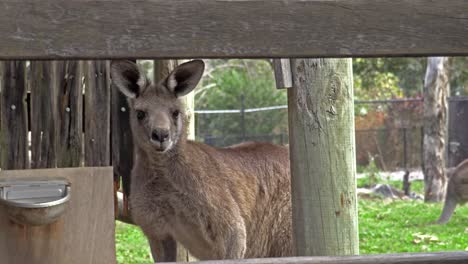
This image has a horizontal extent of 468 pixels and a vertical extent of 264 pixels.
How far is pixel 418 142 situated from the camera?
2370 cm

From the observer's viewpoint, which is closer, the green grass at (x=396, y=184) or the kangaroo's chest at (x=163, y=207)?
the kangaroo's chest at (x=163, y=207)

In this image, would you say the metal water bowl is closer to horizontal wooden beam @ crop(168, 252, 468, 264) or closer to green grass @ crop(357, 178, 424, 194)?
horizontal wooden beam @ crop(168, 252, 468, 264)

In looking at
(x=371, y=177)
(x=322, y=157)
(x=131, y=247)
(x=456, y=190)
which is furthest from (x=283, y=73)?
(x=371, y=177)

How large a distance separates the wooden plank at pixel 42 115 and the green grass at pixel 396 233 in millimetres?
2697

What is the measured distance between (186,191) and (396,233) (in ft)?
19.7

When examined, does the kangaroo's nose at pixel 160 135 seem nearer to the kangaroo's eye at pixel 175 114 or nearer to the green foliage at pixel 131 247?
the kangaroo's eye at pixel 175 114

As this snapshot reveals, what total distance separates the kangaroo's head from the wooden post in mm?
1336

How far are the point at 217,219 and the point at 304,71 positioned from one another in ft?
6.47

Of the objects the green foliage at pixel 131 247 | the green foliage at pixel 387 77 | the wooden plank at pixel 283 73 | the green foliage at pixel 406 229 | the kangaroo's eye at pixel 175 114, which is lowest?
the green foliage at pixel 406 229

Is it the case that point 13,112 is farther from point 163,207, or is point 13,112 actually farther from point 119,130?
point 163,207

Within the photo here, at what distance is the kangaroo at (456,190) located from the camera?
1369 centimetres

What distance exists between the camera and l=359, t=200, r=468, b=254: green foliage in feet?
33.1

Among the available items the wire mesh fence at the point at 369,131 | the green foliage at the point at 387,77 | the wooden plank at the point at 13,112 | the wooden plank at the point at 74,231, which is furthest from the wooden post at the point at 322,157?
the green foliage at the point at 387,77

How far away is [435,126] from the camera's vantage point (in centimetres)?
1748
